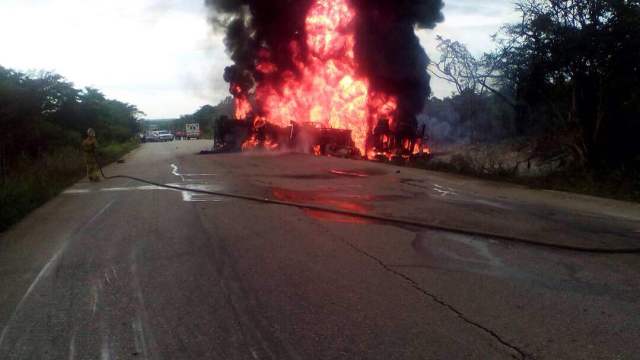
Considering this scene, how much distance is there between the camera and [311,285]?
560 cm

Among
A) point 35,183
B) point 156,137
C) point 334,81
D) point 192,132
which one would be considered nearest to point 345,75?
point 334,81

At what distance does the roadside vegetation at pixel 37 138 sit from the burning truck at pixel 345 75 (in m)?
10.2

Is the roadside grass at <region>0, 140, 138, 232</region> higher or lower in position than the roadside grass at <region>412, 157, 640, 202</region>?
lower

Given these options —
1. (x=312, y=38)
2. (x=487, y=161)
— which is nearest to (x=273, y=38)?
(x=312, y=38)

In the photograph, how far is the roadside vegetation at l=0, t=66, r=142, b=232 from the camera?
1286cm

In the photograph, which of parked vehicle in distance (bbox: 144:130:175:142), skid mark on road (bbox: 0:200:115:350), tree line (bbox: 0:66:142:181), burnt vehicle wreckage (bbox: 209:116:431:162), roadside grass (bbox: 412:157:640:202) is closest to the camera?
skid mark on road (bbox: 0:200:115:350)

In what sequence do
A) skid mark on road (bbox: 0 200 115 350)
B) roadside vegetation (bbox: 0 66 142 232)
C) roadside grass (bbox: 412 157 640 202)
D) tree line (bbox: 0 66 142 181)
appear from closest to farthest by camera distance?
skid mark on road (bbox: 0 200 115 350) → roadside vegetation (bbox: 0 66 142 232) → roadside grass (bbox: 412 157 640 202) → tree line (bbox: 0 66 142 181)

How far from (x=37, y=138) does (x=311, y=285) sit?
23485mm

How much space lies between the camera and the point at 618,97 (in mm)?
16312

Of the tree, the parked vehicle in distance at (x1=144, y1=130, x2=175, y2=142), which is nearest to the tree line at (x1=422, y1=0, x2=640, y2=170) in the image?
the tree

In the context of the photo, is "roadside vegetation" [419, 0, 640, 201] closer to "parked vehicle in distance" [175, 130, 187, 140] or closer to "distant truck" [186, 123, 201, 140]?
"distant truck" [186, 123, 201, 140]

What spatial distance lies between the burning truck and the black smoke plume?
0.05 m

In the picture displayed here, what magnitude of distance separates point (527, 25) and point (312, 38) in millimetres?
16102

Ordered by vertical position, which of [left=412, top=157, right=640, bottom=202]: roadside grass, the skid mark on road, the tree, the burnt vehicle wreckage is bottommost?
the skid mark on road
